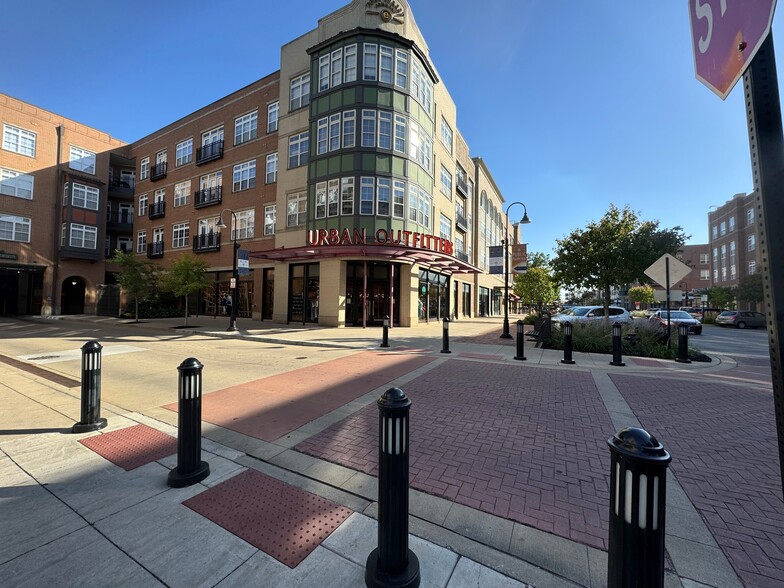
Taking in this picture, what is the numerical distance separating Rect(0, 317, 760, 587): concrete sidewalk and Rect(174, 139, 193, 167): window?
31.8m

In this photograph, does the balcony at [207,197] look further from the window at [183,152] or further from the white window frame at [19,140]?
the white window frame at [19,140]

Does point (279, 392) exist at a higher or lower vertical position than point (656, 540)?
lower

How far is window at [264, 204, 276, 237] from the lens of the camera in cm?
2357

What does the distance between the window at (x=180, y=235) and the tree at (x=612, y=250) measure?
29710 mm

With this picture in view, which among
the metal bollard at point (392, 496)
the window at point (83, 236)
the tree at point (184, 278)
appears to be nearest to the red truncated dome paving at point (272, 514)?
the metal bollard at point (392, 496)

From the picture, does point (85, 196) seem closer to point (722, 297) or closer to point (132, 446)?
point (132, 446)

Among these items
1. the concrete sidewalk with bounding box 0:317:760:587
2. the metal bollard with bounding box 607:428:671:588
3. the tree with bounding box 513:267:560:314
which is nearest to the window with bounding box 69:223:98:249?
the concrete sidewalk with bounding box 0:317:760:587

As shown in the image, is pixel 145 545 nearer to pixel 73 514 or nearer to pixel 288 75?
pixel 73 514

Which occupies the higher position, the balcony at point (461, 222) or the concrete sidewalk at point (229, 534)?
the balcony at point (461, 222)

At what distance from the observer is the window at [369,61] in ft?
64.4

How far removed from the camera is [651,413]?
5.42 metres

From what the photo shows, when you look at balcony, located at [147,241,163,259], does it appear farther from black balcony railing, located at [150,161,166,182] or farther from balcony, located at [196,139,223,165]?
balcony, located at [196,139,223,165]

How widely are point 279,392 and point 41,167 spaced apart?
38462 mm

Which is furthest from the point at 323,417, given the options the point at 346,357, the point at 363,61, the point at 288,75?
the point at 288,75
